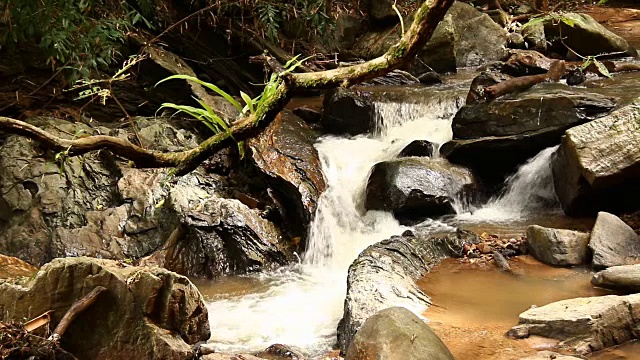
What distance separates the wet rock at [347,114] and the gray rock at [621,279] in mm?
4702

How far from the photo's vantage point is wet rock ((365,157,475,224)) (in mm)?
6699

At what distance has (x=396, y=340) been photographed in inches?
117

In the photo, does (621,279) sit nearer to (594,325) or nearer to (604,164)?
(594,325)

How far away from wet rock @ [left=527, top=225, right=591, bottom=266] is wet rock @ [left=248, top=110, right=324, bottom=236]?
8.39 feet

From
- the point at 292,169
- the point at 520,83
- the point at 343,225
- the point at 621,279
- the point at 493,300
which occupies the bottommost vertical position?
the point at 493,300

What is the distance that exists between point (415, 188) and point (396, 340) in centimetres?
387

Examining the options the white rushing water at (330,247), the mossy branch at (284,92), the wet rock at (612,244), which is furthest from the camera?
the wet rock at (612,244)

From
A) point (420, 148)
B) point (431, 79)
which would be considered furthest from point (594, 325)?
point (431, 79)

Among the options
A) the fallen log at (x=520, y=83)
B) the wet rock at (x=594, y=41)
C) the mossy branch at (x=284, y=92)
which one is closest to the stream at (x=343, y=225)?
the fallen log at (x=520, y=83)

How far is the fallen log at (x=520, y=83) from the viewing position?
24.4 ft

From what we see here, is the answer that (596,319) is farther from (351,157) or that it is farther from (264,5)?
(264,5)

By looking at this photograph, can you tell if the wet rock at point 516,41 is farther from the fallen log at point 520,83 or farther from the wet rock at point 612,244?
the wet rock at point 612,244

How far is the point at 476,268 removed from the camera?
512 cm

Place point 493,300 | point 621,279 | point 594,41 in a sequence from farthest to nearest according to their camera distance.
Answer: point 594,41, point 493,300, point 621,279
